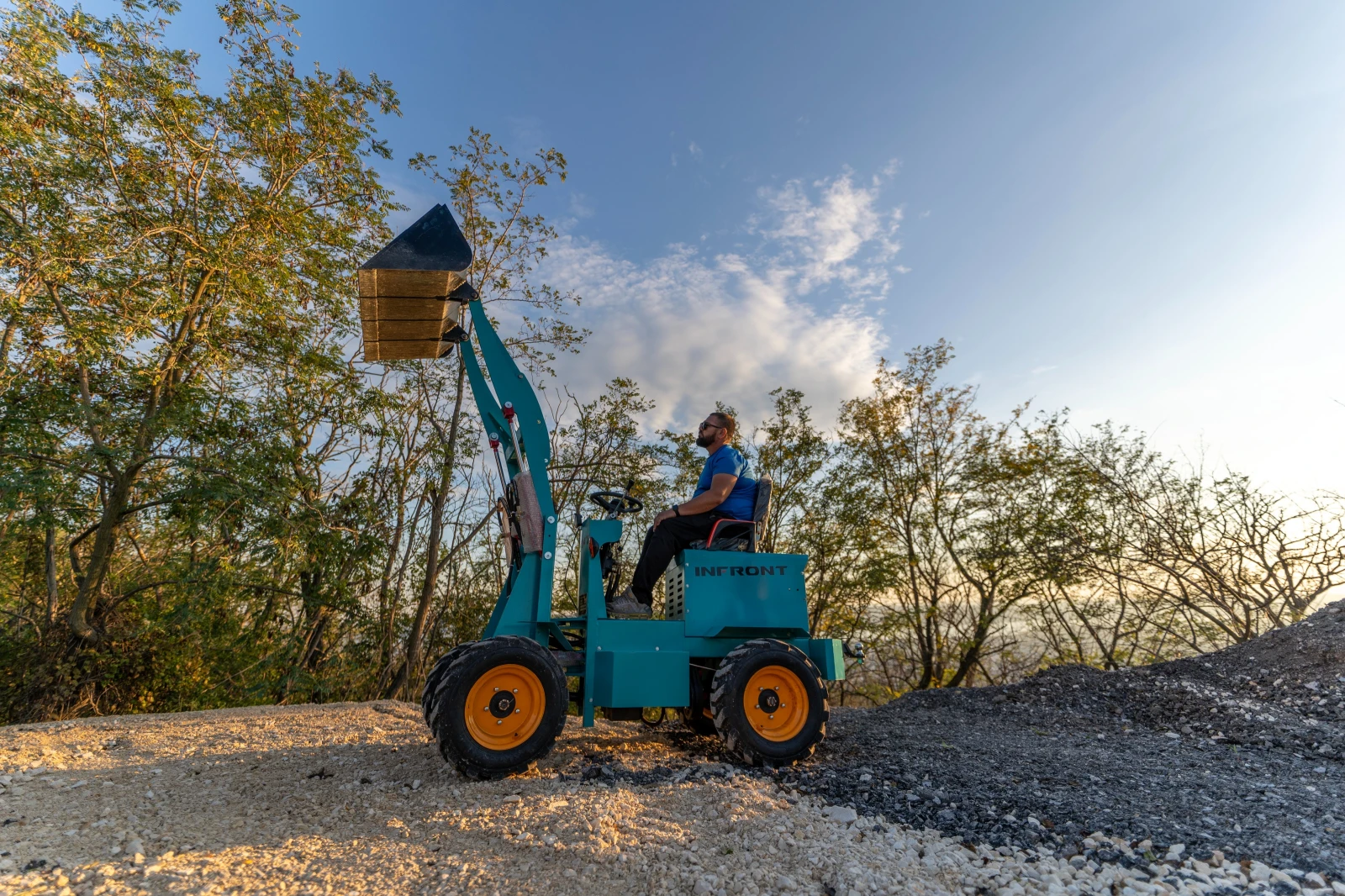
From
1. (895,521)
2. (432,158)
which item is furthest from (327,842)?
(895,521)

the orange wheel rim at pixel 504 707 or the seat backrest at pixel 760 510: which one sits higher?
the seat backrest at pixel 760 510

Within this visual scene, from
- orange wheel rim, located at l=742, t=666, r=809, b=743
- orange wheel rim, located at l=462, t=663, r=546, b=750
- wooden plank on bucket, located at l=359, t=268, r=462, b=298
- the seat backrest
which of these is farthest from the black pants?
wooden plank on bucket, located at l=359, t=268, r=462, b=298

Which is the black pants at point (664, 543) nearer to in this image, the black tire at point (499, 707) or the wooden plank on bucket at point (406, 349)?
the black tire at point (499, 707)

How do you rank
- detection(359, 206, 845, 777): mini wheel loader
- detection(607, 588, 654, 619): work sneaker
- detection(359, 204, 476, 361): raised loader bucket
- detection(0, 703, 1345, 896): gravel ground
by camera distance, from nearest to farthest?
1. detection(0, 703, 1345, 896): gravel ground
2. detection(359, 206, 845, 777): mini wheel loader
3. detection(359, 204, 476, 361): raised loader bucket
4. detection(607, 588, 654, 619): work sneaker

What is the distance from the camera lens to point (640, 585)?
170 inches

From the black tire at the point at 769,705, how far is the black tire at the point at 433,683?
1.50 meters

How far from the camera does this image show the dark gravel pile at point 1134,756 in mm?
3002

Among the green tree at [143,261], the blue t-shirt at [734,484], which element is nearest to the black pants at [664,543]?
the blue t-shirt at [734,484]

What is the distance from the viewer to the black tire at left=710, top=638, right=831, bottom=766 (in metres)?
3.86

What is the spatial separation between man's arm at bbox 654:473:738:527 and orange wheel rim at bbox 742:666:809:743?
3.47 ft

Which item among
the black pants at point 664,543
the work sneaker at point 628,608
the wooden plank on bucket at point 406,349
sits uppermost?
the wooden plank on bucket at point 406,349

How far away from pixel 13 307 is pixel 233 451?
1891 mm

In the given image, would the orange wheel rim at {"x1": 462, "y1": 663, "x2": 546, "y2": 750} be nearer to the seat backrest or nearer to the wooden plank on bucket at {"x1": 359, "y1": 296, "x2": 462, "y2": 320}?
the seat backrest

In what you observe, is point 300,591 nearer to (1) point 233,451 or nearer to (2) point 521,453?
(1) point 233,451
